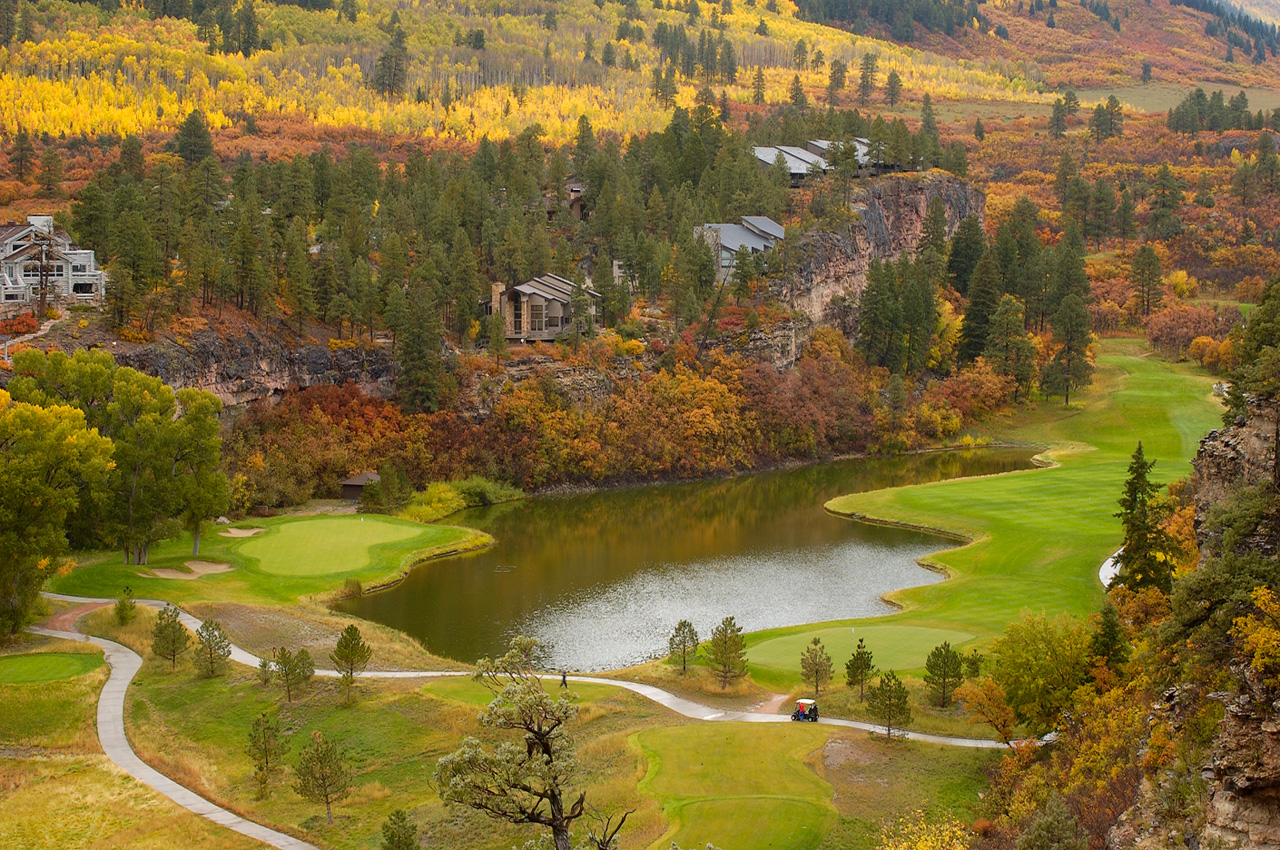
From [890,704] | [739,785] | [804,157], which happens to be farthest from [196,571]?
[804,157]

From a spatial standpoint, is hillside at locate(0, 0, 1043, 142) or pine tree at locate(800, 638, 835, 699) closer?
pine tree at locate(800, 638, 835, 699)

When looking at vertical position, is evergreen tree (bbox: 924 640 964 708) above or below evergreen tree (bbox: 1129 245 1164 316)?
below

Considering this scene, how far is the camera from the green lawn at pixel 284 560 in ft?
165

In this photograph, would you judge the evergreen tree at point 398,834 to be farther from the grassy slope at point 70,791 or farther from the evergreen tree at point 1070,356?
the evergreen tree at point 1070,356

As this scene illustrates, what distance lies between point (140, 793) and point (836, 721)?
2109 centimetres

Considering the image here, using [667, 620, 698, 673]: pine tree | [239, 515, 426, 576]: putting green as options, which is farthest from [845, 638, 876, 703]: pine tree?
[239, 515, 426, 576]: putting green

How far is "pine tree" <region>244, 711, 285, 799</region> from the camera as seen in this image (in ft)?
101

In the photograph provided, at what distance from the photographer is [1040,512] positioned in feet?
222

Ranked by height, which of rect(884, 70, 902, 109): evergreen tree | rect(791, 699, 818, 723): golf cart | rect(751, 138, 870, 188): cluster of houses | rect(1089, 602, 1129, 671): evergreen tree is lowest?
rect(791, 699, 818, 723): golf cart

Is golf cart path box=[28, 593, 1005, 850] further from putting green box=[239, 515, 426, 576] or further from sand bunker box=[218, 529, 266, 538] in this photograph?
sand bunker box=[218, 529, 266, 538]

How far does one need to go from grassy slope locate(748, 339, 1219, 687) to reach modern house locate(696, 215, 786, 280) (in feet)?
94.9

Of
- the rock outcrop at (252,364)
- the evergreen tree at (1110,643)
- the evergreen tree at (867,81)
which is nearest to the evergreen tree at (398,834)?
the evergreen tree at (1110,643)

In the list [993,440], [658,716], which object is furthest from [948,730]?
[993,440]

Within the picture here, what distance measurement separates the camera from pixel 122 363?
63344mm
